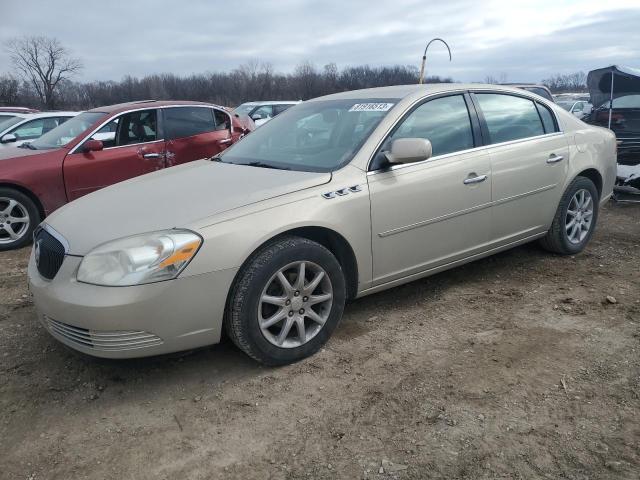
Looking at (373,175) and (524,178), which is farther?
(524,178)

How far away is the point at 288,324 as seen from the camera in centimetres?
302

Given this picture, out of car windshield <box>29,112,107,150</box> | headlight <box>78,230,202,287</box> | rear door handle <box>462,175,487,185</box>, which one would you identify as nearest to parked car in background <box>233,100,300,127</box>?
car windshield <box>29,112,107,150</box>

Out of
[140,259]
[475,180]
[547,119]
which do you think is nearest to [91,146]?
[140,259]

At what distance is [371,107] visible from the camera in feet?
12.2

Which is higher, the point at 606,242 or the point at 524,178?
the point at 524,178

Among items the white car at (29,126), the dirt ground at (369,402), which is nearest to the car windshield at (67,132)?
the white car at (29,126)

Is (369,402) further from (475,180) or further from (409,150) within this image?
(475,180)

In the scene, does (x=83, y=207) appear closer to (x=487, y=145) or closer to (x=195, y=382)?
(x=195, y=382)

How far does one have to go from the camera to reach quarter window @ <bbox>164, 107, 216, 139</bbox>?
688 cm

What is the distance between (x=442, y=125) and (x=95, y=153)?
4210 mm

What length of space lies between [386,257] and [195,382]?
4.52 feet

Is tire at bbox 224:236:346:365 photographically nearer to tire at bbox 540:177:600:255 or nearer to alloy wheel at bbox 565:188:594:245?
tire at bbox 540:177:600:255

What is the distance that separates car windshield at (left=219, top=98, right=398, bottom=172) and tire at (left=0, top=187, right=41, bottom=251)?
297cm

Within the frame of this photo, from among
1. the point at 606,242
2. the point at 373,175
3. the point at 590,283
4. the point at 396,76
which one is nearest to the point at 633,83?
the point at 606,242
